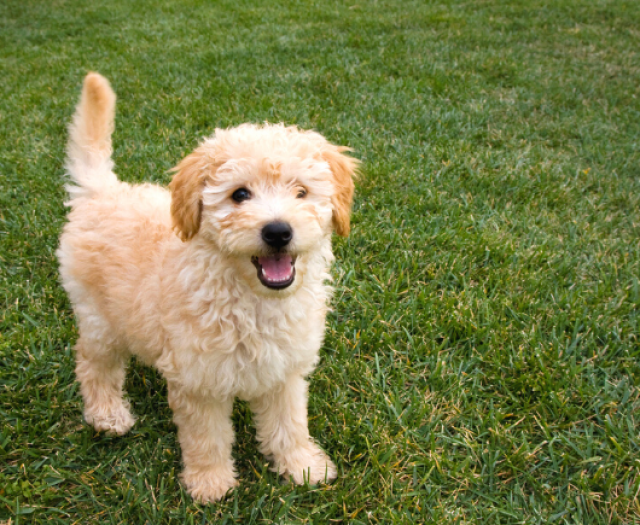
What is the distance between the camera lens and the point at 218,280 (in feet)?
7.00

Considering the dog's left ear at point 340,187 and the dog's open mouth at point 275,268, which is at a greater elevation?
the dog's left ear at point 340,187

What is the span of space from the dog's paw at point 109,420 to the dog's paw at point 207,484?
0.55m

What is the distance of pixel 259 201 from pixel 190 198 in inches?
12.5

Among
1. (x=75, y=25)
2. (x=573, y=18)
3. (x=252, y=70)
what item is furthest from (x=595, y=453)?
(x=75, y=25)

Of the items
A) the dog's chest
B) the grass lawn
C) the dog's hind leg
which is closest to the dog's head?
the dog's chest

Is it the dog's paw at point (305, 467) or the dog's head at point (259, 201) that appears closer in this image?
the dog's head at point (259, 201)

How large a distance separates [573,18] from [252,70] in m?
7.22

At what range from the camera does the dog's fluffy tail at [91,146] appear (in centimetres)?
277

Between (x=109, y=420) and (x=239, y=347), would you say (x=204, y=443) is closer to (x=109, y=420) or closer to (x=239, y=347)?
(x=239, y=347)

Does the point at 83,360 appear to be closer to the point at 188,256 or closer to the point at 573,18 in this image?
the point at 188,256

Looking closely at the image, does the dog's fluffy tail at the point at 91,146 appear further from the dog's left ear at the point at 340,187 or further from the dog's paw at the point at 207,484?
the dog's paw at the point at 207,484

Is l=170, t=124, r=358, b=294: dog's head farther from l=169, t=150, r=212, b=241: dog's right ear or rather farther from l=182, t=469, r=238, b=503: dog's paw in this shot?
l=182, t=469, r=238, b=503: dog's paw

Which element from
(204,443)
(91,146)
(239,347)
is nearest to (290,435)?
(204,443)

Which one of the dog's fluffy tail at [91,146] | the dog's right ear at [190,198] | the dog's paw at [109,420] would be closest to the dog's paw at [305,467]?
the dog's paw at [109,420]
